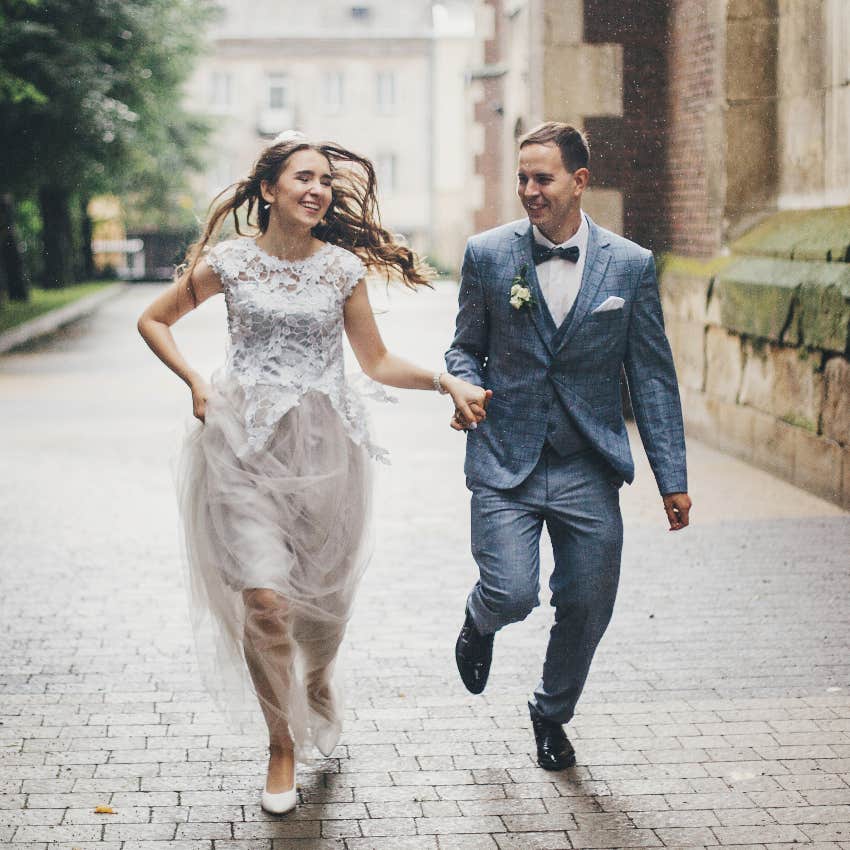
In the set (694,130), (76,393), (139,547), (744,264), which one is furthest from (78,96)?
(139,547)

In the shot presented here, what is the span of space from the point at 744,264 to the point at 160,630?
22.5 feet

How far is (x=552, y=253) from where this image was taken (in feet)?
16.3

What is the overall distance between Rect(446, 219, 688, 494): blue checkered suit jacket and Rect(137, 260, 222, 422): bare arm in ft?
2.56

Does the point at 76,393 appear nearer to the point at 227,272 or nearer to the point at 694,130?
the point at 694,130

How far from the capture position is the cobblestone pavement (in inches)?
186

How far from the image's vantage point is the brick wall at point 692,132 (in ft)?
44.6

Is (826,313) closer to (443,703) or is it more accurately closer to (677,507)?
(443,703)

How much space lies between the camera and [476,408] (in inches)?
191

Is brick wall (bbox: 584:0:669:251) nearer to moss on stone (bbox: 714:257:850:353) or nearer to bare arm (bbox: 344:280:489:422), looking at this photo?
moss on stone (bbox: 714:257:850:353)

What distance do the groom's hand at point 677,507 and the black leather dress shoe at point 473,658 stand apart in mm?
716

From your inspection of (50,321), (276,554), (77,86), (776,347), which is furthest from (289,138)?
(50,321)

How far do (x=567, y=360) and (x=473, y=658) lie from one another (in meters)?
1.07

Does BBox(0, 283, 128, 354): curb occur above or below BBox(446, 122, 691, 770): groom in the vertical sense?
below

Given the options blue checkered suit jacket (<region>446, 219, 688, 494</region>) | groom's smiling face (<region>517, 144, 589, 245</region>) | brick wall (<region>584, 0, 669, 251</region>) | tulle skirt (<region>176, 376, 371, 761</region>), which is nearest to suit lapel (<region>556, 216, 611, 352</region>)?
blue checkered suit jacket (<region>446, 219, 688, 494</region>)
